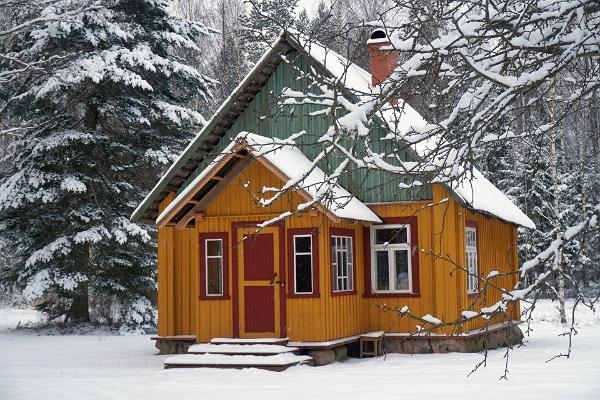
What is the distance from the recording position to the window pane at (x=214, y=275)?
1570cm

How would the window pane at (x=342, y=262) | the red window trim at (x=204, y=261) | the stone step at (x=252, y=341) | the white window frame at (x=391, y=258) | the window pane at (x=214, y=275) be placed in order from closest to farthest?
the stone step at (x=252, y=341) < the window pane at (x=342, y=262) < the red window trim at (x=204, y=261) < the window pane at (x=214, y=275) < the white window frame at (x=391, y=258)

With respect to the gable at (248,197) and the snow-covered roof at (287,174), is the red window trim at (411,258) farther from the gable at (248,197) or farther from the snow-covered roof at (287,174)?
the gable at (248,197)

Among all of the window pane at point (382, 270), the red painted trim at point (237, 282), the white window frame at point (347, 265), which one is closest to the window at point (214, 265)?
the red painted trim at point (237, 282)

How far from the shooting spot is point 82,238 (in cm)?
2195

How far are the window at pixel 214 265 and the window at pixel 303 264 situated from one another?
160 cm

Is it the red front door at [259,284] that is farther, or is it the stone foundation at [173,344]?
the stone foundation at [173,344]

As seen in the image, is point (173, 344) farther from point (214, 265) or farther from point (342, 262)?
point (342, 262)

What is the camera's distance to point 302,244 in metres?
15.0

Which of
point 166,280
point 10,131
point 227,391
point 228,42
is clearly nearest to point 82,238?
point 166,280

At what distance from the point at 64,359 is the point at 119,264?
6992mm

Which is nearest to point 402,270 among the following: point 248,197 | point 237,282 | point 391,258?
point 391,258

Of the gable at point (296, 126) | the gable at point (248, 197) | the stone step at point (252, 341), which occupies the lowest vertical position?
the stone step at point (252, 341)

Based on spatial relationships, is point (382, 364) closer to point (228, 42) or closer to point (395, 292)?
point (395, 292)

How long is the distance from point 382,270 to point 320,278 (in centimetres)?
223
